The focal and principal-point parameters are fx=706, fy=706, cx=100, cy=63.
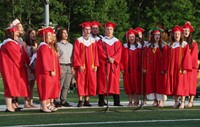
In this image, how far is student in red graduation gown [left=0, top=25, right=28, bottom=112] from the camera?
1623 cm

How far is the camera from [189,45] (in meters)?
17.3

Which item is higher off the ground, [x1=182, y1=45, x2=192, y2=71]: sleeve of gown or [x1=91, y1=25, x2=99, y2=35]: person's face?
[x1=91, y1=25, x2=99, y2=35]: person's face

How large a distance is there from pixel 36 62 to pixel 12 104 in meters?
1.28

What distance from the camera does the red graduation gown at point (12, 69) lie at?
53.3 ft

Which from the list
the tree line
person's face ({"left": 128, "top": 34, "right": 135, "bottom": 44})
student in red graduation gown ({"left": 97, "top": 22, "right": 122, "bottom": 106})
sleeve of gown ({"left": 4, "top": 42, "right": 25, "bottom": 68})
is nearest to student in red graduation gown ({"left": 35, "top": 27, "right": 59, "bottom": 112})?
sleeve of gown ({"left": 4, "top": 42, "right": 25, "bottom": 68})

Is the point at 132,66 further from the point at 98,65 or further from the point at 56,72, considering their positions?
the point at 56,72

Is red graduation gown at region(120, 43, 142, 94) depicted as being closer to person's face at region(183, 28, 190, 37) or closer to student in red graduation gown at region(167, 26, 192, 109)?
student in red graduation gown at region(167, 26, 192, 109)

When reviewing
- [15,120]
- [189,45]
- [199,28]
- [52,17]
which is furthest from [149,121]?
[199,28]

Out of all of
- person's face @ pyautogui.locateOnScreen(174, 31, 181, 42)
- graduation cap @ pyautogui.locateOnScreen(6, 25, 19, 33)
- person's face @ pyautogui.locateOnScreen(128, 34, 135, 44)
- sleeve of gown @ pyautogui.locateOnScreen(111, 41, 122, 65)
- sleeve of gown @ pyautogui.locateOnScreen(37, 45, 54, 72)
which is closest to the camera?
sleeve of gown @ pyautogui.locateOnScreen(37, 45, 54, 72)

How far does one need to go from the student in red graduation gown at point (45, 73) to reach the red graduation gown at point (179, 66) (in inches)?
117

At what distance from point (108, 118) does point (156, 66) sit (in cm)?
358

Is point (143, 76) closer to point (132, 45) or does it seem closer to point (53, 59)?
point (132, 45)

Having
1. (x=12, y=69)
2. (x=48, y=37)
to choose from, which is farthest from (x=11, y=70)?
(x=48, y=37)

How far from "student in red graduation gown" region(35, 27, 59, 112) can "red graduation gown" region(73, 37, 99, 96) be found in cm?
160
